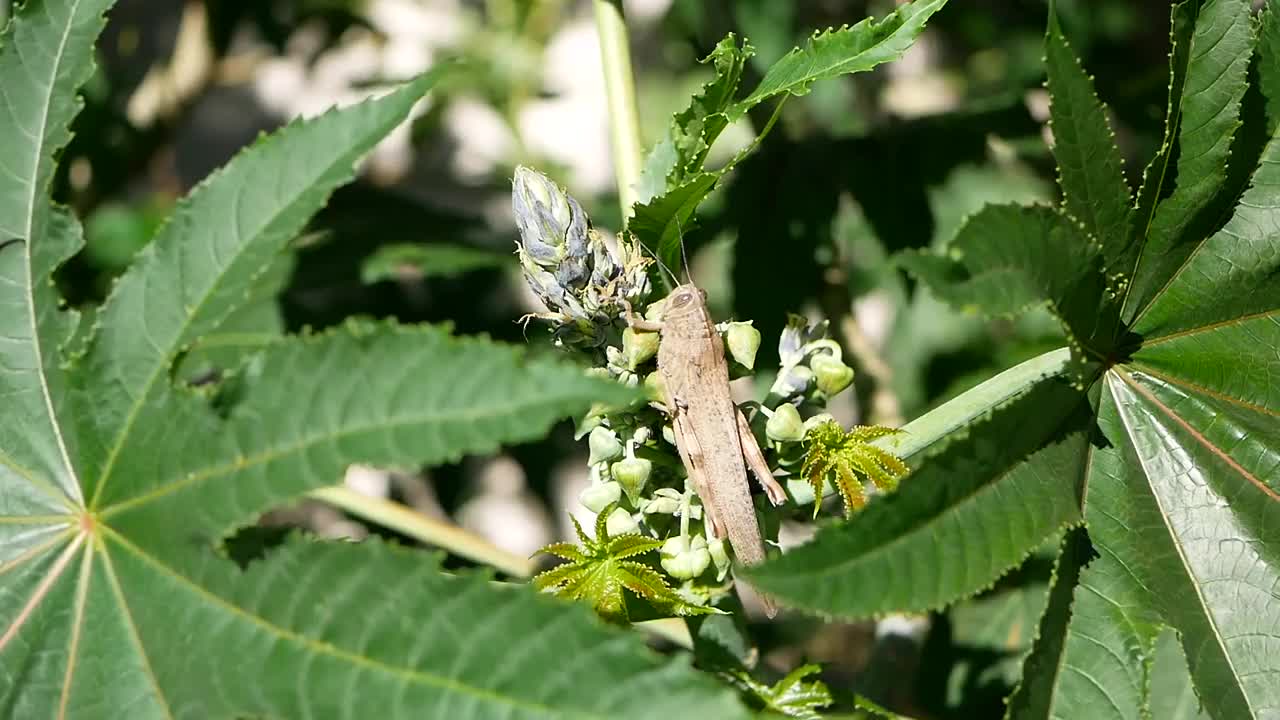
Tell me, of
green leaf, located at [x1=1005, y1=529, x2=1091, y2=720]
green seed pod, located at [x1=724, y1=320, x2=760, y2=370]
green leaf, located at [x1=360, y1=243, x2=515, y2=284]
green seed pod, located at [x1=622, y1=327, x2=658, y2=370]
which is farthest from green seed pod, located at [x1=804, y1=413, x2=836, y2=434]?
green leaf, located at [x1=360, y1=243, x2=515, y2=284]

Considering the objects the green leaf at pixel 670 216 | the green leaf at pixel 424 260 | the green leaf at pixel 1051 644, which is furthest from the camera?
the green leaf at pixel 424 260

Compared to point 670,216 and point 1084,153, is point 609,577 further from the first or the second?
point 1084,153

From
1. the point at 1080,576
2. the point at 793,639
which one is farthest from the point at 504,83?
the point at 1080,576

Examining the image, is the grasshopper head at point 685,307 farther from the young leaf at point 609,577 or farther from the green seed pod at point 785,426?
the young leaf at point 609,577

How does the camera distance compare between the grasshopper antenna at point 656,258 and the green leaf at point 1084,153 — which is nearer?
the green leaf at point 1084,153

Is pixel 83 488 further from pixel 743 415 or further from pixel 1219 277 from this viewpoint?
pixel 1219 277

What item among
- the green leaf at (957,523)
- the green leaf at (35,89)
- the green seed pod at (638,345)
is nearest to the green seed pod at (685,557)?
the green seed pod at (638,345)

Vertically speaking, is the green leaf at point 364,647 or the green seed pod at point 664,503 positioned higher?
the green seed pod at point 664,503

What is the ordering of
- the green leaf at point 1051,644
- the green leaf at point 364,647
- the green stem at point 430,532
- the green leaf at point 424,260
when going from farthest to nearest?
1. the green leaf at point 424,260
2. the green stem at point 430,532
3. the green leaf at point 1051,644
4. the green leaf at point 364,647

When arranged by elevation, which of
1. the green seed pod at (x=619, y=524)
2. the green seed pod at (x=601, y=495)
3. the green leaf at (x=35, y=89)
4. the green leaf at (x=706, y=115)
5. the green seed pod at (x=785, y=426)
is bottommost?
the green seed pod at (x=619, y=524)
